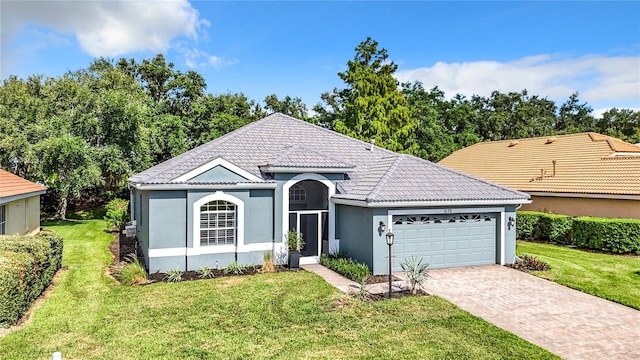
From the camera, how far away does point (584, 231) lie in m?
19.2

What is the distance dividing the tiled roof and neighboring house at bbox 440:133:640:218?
8.41m

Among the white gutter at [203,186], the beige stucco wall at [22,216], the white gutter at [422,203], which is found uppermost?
the white gutter at [203,186]

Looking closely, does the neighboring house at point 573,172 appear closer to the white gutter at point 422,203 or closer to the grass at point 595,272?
the grass at point 595,272

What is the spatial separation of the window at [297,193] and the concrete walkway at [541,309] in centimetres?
422

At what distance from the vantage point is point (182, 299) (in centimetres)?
1066

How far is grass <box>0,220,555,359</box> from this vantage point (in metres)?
7.50

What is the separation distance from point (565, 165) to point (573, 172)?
122cm

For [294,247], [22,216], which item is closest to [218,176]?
[294,247]

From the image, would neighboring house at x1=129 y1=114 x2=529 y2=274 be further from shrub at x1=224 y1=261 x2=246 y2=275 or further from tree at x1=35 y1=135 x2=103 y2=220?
tree at x1=35 y1=135 x2=103 y2=220

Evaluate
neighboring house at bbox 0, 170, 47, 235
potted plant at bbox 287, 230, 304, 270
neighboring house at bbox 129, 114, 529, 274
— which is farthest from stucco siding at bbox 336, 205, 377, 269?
neighboring house at bbox 0, 170, 47, 235

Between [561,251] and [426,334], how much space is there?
44.0 ft

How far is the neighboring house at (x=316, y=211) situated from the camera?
13383 mm

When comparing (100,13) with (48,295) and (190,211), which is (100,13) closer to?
(190,211)

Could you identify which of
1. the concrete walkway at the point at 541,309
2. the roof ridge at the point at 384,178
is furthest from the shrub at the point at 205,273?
the roof ridge at the point at 384,178
